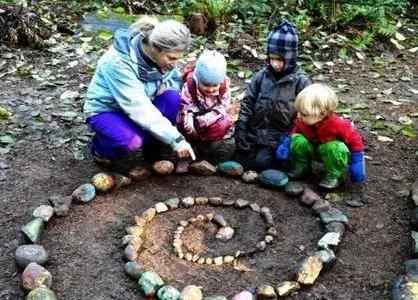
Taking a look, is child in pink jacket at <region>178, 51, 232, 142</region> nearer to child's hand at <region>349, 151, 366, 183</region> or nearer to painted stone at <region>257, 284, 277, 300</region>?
child's hand at <region>349, 151, 366, 183</region>

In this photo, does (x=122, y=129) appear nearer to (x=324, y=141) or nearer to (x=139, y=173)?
(x=139, y=173)

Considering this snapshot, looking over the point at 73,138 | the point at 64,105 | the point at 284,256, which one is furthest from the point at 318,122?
the point at 64,105

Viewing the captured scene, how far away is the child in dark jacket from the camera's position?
15.2 ft

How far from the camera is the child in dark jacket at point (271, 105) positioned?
4.62 m

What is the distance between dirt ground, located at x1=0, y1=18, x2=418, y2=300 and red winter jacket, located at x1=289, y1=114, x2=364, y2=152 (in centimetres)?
43

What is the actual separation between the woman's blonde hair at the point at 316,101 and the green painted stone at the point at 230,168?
765 mm

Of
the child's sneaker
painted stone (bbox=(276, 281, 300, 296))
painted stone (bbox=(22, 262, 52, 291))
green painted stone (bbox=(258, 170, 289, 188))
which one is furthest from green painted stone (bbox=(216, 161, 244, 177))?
painted stone (bbox=(22, 262, 52, 291))

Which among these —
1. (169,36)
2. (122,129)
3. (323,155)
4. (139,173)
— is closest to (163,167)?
(139,173)

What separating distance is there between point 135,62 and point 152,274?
5.23 ft

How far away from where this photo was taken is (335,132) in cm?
441

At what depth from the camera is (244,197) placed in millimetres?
4570

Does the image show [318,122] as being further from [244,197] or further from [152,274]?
[152,274]

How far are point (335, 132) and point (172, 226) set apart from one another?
55.2 inches

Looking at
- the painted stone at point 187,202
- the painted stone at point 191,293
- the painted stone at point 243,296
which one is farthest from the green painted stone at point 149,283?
the painted stone at point 187,202
